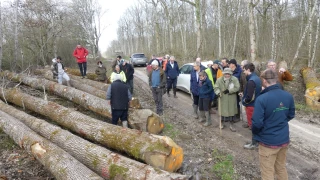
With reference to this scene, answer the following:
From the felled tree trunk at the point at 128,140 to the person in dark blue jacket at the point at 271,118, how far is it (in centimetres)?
154

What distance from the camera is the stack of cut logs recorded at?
12.7 ft

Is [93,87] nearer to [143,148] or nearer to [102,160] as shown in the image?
[102,160]

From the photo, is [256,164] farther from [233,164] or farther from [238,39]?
[238,39]

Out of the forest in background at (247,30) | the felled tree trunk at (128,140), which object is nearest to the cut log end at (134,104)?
the felled tree trunk at (128,140)

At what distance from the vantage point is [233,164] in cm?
464

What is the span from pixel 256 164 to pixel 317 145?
1892mm

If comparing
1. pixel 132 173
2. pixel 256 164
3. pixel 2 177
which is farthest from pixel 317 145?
pixel 2 177

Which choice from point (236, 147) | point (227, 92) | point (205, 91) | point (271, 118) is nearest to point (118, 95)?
point (205, 91)

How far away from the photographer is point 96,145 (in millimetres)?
4668

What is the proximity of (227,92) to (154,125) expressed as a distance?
2.11m

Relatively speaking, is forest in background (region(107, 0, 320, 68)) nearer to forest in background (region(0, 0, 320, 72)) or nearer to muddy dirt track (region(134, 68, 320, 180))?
forest in background (region(0, 0, 320, 72))

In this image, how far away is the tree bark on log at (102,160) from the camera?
3609mm

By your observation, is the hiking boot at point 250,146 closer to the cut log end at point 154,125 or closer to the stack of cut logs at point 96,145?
the stack of cut logs at point 96,145

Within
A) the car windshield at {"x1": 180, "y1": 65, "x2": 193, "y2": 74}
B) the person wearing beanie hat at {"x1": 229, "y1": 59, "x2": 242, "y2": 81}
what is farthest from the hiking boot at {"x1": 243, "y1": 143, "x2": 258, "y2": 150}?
the car windshield at {"x1": 180, "y1": 65, "x2": 193, "y2": 74}
